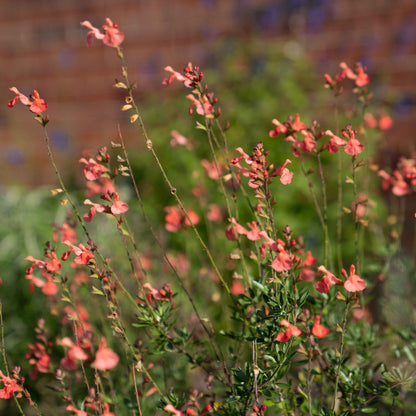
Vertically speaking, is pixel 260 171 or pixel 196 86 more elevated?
pixel 196 86

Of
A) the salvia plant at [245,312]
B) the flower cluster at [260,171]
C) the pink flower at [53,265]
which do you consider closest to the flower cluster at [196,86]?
the salvia plant at [245,312]

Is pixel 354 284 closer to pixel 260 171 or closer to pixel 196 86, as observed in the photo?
pixel 260 171

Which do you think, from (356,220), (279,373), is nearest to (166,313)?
(279,373)

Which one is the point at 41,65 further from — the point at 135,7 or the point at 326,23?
the point at 326,23

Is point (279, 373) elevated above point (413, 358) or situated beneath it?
elevated above

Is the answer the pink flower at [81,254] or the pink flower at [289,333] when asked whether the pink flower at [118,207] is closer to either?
the pink flower at [81,254]

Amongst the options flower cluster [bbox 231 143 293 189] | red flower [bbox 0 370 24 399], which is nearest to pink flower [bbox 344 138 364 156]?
flower cluster [bbox 231 143 293 189]

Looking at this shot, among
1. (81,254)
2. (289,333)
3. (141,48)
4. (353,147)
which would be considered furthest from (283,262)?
(141,48)

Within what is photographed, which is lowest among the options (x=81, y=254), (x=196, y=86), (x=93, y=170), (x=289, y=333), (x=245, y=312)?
(x=245, y=312)

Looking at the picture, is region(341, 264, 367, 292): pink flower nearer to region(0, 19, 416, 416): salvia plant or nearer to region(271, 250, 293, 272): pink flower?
region(0, 19, 416, 416): salvia plant

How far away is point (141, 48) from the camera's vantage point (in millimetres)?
4941

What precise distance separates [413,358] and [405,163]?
0.61 metres

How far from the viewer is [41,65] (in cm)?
538

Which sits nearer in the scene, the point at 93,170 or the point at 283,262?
the point at 283,262
